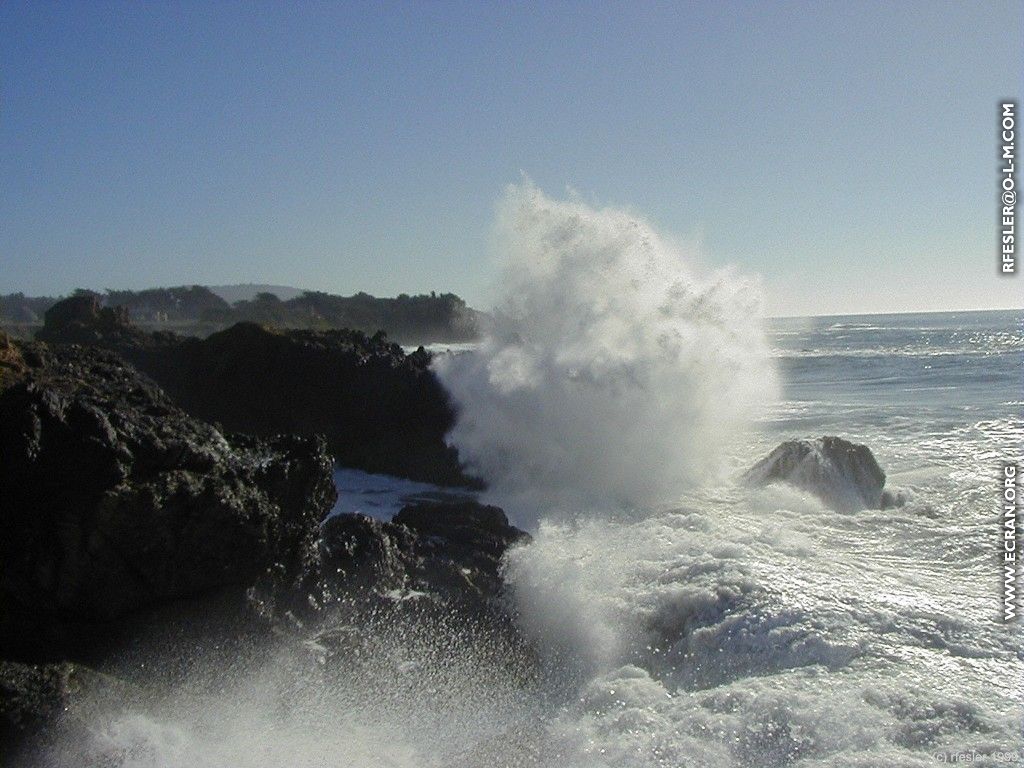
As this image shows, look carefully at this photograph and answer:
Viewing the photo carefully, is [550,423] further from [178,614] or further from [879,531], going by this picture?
[178,614]

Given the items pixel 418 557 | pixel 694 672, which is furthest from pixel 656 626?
pixel 418 557

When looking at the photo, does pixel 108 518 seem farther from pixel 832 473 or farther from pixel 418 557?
pixel 832 473

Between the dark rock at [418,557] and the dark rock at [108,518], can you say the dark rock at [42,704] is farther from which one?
the dark rock at [418,557]

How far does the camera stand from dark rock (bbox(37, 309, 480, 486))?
Result: 1472 centimetres

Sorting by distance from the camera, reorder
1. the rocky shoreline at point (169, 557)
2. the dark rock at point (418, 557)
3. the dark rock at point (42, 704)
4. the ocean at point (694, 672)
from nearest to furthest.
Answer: the dark rock at point (42, 704)
the ocean at point (694, 672)
the rocky shoreline at point (169, 557)
the dark rock at point (418, 557)

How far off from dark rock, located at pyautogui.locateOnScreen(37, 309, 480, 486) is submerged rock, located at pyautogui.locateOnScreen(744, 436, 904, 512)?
4.72 m

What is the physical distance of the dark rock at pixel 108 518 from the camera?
6.34m

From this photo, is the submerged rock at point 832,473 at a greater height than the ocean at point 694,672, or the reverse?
the submerged rock at point 832,473

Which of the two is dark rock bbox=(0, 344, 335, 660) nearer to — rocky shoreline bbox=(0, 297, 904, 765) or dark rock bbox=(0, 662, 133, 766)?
rocky shoreline bbox=(0, 297, 904, 765)

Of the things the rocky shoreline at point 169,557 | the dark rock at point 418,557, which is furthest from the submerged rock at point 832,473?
the dark rock at point 418,557

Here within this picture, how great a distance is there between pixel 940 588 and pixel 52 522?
792cm

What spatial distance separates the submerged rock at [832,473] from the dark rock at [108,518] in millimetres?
8144

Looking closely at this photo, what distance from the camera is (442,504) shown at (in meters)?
10.6

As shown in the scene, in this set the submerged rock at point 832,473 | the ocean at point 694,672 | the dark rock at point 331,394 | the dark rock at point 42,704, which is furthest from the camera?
the dark rock at point 331,394
